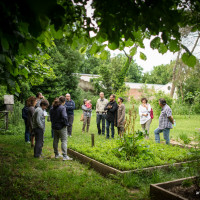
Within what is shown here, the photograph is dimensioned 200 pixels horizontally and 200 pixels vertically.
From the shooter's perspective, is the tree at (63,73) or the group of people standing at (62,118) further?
the tree at (63,73)

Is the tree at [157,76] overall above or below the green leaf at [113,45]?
above

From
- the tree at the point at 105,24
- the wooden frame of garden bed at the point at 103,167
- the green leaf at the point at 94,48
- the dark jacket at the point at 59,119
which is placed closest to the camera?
the tree at the point at 105,24

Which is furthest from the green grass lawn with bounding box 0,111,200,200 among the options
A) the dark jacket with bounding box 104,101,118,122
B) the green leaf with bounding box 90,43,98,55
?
the dark jacket with bounding box 104,101,118,122

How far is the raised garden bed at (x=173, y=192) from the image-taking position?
154 inches

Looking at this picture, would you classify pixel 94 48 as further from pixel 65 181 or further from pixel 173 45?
pixel 65 181

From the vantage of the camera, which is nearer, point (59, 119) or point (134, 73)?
point (59, 119)

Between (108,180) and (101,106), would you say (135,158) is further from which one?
(101,106)

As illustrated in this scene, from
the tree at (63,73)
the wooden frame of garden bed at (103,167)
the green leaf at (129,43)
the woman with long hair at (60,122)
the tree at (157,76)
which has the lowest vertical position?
the wooden frame of garden bed at (103,167)

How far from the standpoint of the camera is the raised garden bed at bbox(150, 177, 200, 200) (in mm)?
3904

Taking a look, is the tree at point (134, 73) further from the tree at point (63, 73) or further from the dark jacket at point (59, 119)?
the dark jacket at point (59, 119)

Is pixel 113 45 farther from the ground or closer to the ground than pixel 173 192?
farther from the ground

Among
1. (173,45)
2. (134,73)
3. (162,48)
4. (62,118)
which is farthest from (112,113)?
(134,73)

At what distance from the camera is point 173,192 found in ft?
13.8

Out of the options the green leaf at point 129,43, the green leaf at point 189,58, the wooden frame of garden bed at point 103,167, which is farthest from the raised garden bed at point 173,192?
the green leaf at point 129,43
